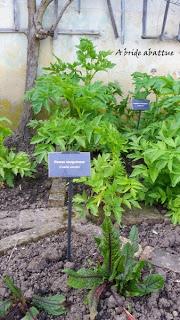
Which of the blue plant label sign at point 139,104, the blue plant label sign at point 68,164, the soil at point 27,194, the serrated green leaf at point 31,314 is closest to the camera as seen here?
the serrated green leaf at point 31,314

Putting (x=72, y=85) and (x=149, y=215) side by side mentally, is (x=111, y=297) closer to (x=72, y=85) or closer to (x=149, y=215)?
(x=149, y=215)

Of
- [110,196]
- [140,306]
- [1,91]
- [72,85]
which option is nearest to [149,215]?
[110,196]

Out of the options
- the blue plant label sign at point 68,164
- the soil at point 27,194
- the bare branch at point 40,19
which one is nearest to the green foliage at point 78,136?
the soil at point 27,194

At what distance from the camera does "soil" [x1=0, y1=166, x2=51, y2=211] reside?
303 cm

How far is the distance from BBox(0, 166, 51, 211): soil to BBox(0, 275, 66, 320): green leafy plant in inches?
39.7

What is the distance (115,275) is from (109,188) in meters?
0.67

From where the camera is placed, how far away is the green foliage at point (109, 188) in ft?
8.56

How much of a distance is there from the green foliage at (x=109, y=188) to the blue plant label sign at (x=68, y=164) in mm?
466

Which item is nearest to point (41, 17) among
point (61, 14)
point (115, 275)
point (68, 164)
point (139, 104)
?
point (61, 14)

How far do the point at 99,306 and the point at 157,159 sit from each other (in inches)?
39.8

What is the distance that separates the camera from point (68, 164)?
2143 mm

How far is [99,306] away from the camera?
207 centimetres

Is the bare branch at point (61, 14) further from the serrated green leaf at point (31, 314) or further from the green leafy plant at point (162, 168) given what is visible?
the serrated green leaf at point (31, 314)

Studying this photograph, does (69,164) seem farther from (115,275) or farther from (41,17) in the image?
(41,17)
